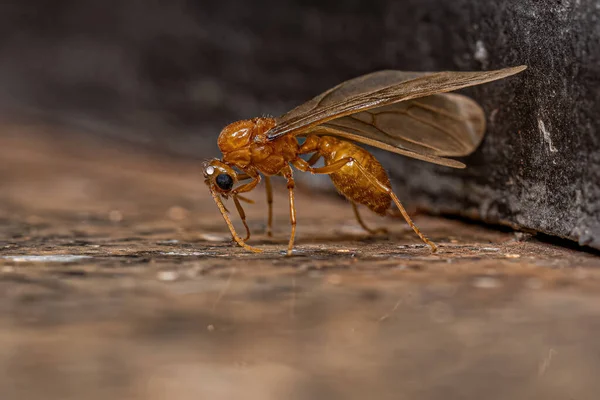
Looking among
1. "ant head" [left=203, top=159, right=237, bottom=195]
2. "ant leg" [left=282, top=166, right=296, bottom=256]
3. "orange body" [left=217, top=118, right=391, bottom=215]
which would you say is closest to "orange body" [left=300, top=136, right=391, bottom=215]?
"orange body" [left=217, top=118, right=391, bottom=215]

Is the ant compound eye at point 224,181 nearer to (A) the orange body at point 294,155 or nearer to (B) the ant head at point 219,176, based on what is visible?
(B) the ant head at point 219,176

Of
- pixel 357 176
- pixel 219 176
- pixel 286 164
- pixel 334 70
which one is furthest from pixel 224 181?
pixel 334 70

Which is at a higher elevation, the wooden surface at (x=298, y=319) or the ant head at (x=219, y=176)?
the ant head at (x=219, y=176)

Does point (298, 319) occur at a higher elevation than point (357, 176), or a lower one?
lower

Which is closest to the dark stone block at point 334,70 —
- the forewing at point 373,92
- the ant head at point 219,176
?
the forewing at point 373,92

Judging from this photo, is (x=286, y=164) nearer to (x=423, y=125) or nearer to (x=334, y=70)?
(x=423, y=125)

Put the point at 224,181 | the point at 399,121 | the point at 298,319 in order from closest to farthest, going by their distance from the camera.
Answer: the point at 298,319
the point at 224,181
the point at 399,121

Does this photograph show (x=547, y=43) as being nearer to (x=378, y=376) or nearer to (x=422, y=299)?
(x=422, y=299)
